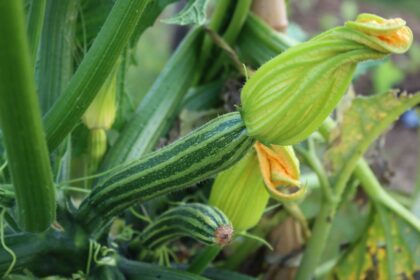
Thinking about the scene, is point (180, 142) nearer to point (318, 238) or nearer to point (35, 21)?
point (35, 21)

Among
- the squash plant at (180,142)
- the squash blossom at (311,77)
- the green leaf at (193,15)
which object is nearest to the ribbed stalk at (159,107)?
the squash plant at (180,142)

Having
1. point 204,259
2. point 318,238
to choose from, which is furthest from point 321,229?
point 204,259

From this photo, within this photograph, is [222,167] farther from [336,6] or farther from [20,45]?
[336,6]

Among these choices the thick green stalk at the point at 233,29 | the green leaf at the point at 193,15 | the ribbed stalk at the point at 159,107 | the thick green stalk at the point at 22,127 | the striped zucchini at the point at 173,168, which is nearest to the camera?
the thick green stalk at the point at 22,127

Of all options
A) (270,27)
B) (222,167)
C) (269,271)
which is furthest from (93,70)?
(269,271)

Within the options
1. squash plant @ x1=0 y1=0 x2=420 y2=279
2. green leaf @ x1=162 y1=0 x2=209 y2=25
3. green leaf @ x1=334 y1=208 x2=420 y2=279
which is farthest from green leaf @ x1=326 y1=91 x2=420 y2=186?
green leaf @ x1=162 y1=0 x2=209 y2=25

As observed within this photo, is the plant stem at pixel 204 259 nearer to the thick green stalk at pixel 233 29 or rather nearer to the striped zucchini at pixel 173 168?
the striped zucchini at pixel 173 168

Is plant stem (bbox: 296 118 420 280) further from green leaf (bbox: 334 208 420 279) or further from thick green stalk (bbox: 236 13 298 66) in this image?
thick green stalk (bbox: 236 13 298 66)

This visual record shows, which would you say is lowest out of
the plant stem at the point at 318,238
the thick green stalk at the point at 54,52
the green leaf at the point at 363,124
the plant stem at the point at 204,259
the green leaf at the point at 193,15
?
the plant stem at the point at 318,238
